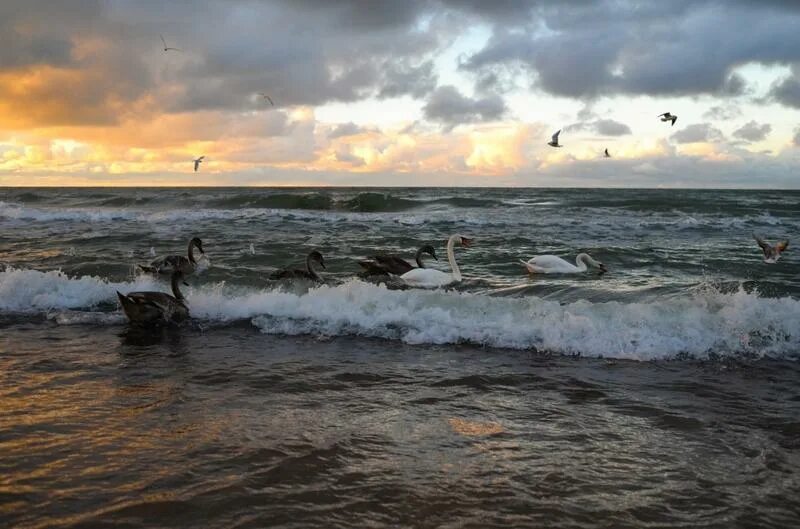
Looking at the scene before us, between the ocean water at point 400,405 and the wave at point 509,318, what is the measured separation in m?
0.03

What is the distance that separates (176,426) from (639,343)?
5127 millimetres

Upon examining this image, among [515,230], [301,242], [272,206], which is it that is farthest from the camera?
[272,206]

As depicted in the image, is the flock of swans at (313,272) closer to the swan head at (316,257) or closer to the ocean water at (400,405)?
the swan head at (316,257)

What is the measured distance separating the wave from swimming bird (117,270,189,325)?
37 centimetres

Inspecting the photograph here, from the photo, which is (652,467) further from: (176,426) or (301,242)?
(301,242)

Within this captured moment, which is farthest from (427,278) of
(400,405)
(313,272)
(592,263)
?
(400,405)

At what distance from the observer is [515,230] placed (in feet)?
76.5

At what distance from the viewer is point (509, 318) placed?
26.3 ft

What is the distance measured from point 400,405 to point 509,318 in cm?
307

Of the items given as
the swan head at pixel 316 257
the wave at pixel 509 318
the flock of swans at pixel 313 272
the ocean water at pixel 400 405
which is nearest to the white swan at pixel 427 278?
the flock of swans at pixel 313 272

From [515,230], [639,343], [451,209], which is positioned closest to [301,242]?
[515,230]

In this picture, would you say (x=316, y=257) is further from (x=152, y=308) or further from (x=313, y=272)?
(x=152, y=308)

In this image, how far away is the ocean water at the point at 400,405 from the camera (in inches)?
146

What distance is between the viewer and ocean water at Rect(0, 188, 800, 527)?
3.70 meters
